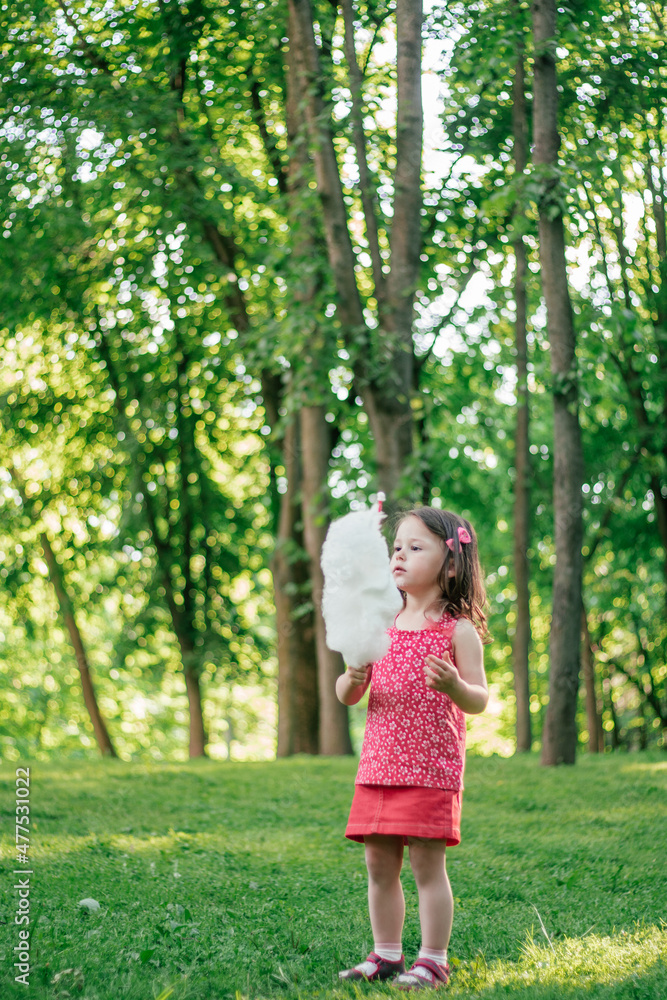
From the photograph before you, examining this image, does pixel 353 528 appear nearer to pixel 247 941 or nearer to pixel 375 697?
pixel 375 697

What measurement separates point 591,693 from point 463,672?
10.1 m

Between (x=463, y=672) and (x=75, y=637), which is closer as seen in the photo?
(x=463, y=672)

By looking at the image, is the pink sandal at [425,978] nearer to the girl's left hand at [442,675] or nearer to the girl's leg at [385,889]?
the girl's leg at [385,889]

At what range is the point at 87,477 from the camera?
13.1 metres

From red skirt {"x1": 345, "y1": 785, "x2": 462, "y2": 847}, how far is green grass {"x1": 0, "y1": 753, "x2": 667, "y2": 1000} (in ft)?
1.45

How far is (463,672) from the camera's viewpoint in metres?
3.17

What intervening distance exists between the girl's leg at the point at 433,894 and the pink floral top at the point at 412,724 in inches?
7.9

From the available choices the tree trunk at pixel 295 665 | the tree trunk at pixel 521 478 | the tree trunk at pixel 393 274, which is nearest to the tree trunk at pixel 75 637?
the tree trunk at pixel 295 665

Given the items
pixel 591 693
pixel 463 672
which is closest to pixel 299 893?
pixel 463 672

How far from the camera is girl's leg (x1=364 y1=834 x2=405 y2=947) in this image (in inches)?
122

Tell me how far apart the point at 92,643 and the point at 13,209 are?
12.0 meters

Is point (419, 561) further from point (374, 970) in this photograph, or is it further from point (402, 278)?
point (402, 278)

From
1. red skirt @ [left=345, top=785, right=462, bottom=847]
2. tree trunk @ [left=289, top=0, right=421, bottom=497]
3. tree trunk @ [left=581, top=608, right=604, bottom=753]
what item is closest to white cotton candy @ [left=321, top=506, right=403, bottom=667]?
red skirt @ [left=345, top=785, right=462, bottom=847]
